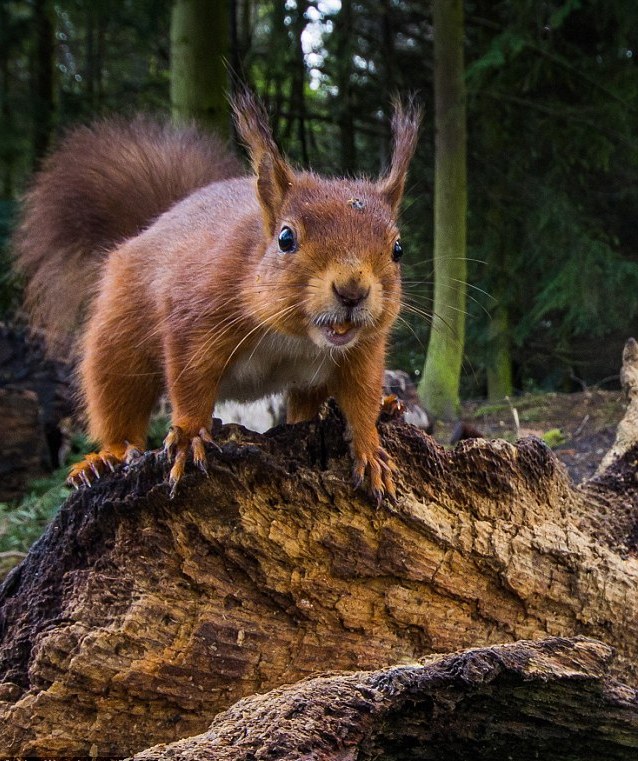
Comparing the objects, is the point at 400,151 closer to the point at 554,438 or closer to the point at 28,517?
the point at 28,517

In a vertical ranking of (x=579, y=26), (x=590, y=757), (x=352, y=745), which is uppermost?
(x=579, y=26)

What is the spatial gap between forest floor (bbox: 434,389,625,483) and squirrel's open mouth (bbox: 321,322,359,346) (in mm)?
2109

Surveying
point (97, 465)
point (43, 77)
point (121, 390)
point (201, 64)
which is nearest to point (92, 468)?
point (97, 465)

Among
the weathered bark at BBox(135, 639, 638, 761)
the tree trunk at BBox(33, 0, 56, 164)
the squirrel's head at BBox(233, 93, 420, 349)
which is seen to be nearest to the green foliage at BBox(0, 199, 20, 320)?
the tree trunk at BBox(33, 0, 56, 164)

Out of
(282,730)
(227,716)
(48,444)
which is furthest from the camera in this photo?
(48,444)

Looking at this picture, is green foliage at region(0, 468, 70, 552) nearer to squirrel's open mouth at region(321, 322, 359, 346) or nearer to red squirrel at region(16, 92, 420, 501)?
red squirrel at region(16, 92, 420, 501)

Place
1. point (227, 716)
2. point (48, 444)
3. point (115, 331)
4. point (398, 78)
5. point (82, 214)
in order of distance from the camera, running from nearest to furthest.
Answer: point (227, 716)
point (115, 331)
point (82, 214)
point (48, 444)
point (398, 78)

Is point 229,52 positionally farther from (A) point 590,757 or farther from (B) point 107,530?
(A) point 590,757

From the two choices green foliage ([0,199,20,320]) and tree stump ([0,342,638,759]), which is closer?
tree stump ([0,342,638,759])

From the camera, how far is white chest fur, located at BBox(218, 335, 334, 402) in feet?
6.13

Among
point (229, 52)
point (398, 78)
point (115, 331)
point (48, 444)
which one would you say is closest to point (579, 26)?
point (398, 78)

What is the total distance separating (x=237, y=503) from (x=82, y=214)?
1380 mm

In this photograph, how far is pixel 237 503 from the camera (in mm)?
1568

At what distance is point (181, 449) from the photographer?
64.1 inches
